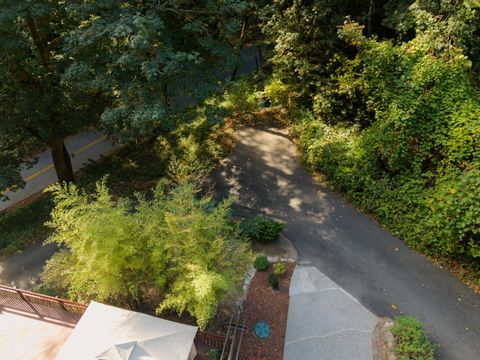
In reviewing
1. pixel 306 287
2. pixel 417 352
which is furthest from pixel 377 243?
pixel 417 352

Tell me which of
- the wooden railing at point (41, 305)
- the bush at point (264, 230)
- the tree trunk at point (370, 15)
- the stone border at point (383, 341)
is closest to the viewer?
the stone border at point (383, 341)

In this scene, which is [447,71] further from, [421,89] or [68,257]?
[68,257]

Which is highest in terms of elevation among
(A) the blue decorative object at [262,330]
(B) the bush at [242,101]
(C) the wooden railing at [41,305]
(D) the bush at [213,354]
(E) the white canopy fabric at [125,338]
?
(B) the bush at [242,101]

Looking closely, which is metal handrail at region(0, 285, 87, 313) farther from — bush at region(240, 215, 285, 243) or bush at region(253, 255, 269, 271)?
bush at region(240, 215, 285, 243)

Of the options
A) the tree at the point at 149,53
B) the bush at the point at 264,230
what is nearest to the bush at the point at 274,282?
the bush at the point at 264,230

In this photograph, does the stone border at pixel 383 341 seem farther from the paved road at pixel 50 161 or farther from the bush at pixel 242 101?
the paved road at pixel 50 161

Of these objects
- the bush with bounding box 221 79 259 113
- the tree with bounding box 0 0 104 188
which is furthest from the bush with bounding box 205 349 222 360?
the bush with bounding box 221 79 259 113
